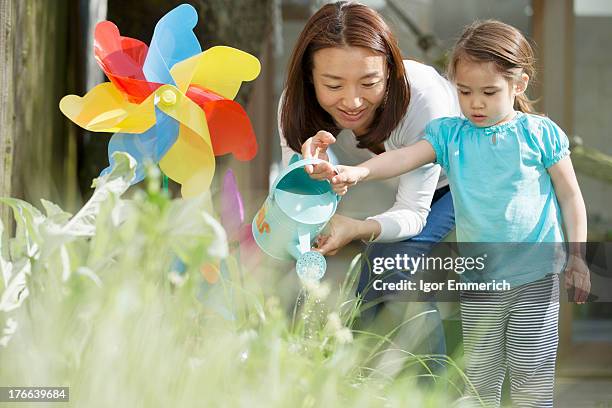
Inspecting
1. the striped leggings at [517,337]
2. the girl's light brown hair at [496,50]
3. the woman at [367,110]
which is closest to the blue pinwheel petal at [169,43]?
the woman at [367,110]

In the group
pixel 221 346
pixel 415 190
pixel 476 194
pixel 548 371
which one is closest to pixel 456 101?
pixel 415 190

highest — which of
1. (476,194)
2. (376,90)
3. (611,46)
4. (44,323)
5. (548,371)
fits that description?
(611,46)

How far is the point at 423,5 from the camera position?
3441mm

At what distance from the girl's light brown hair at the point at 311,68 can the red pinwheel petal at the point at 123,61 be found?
222 mm

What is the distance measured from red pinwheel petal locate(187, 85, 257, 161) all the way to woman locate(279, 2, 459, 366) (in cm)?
6

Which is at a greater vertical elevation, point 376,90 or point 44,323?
point 376,90

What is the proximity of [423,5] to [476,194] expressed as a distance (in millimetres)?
2242

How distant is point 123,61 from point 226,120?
7.6 inches

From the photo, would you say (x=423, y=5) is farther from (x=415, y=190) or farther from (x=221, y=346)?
(x=221, y=346)

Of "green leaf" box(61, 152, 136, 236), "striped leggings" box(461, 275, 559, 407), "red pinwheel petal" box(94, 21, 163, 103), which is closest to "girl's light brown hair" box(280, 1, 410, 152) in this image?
"red pinwheel petal" box(94, 21, 163, 103)

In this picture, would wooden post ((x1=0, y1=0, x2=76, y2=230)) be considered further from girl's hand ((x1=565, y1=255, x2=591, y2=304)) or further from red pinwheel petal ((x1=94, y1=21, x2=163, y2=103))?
girl's hand ((x1=565, y1=255, x2=591, y2=304))

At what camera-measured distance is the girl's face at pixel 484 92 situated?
52.2 inches

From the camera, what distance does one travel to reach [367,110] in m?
1.44

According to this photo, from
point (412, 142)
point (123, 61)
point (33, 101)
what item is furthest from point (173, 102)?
point (33, 101)
